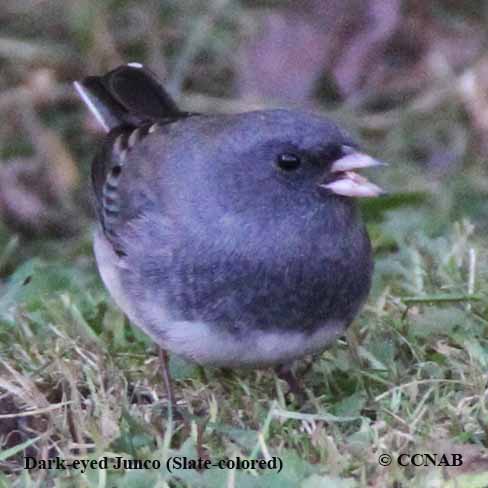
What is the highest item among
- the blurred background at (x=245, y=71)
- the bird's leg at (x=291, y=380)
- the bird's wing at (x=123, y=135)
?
the bird's wing at (x=123, y=135)

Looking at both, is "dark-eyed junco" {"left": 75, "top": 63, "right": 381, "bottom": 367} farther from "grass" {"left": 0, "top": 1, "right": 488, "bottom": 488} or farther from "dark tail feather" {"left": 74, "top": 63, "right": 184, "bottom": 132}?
"dark tail feather" {"left": 74, "top": 63, "right": 184, "bottom": 132}

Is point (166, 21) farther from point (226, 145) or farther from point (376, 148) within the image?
point (226, 145)

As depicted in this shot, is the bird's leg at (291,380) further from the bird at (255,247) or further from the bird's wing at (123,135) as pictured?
the bird's wing at (123,135)

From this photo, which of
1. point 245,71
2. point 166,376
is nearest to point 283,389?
point 166,376

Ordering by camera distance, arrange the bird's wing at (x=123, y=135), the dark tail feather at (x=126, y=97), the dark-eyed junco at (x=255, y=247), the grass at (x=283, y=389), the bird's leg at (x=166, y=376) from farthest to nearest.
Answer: the dark tail feather at (x=126, y=97) < the bird's wing at (x=123, y=135) < the bird's leg at (x=166, y=376) < the dark-eyed junco at (x=255, y=247) < the grass at (x=283, y=389)

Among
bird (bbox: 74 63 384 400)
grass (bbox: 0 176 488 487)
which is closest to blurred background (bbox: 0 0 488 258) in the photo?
grass (bbox: 0 176 488 487)

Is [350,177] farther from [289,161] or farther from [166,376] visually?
[166,376]

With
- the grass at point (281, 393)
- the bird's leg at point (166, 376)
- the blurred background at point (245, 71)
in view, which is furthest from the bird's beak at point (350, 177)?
the blurred background at point (245, 71)

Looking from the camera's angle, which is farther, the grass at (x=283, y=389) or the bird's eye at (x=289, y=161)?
the bird's eye at (x=289, y=161)

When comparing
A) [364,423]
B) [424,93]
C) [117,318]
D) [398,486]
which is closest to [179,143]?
[117,318]
